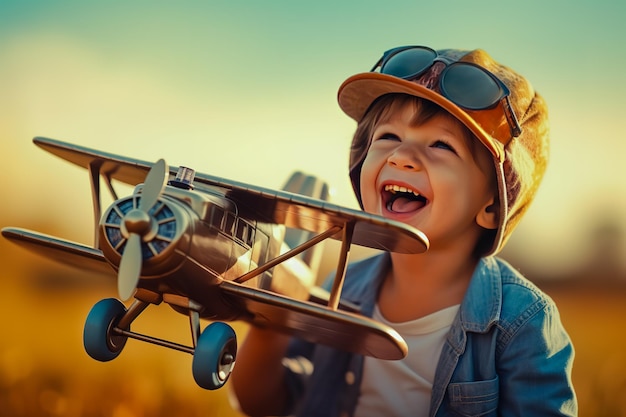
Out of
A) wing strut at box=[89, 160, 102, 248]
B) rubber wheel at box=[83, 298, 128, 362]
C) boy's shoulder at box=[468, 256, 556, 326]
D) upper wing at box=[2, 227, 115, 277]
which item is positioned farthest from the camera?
boy's shoulder at box=[468, 256, 556, 326]

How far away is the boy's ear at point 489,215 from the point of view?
121 inches

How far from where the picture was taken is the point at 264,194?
2.20m

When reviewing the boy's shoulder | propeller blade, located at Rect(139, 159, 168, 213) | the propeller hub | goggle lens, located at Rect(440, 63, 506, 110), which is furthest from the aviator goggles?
the propeller hub

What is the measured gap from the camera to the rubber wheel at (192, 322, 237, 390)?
208 cm

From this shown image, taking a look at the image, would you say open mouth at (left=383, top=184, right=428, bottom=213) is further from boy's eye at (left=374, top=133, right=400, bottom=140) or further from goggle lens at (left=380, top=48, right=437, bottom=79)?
goggle lens at (left=380, top=48, right=437, bottom=79)

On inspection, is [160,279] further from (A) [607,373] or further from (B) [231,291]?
(A) [607,373]

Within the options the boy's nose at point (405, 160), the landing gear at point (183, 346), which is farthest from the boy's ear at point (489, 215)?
the landing gear at point (183, 346)

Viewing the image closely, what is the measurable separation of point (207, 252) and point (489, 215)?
151 centimetres

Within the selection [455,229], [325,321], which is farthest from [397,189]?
[325,321]

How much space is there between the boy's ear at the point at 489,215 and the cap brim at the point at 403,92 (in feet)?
0.16

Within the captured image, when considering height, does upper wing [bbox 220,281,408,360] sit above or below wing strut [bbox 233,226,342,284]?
below

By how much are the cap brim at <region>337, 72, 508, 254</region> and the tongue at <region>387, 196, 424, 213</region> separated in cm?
37

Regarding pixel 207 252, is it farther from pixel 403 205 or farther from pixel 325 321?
pixel 403 205

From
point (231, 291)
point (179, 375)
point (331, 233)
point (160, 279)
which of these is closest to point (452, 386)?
point (331, 233)
